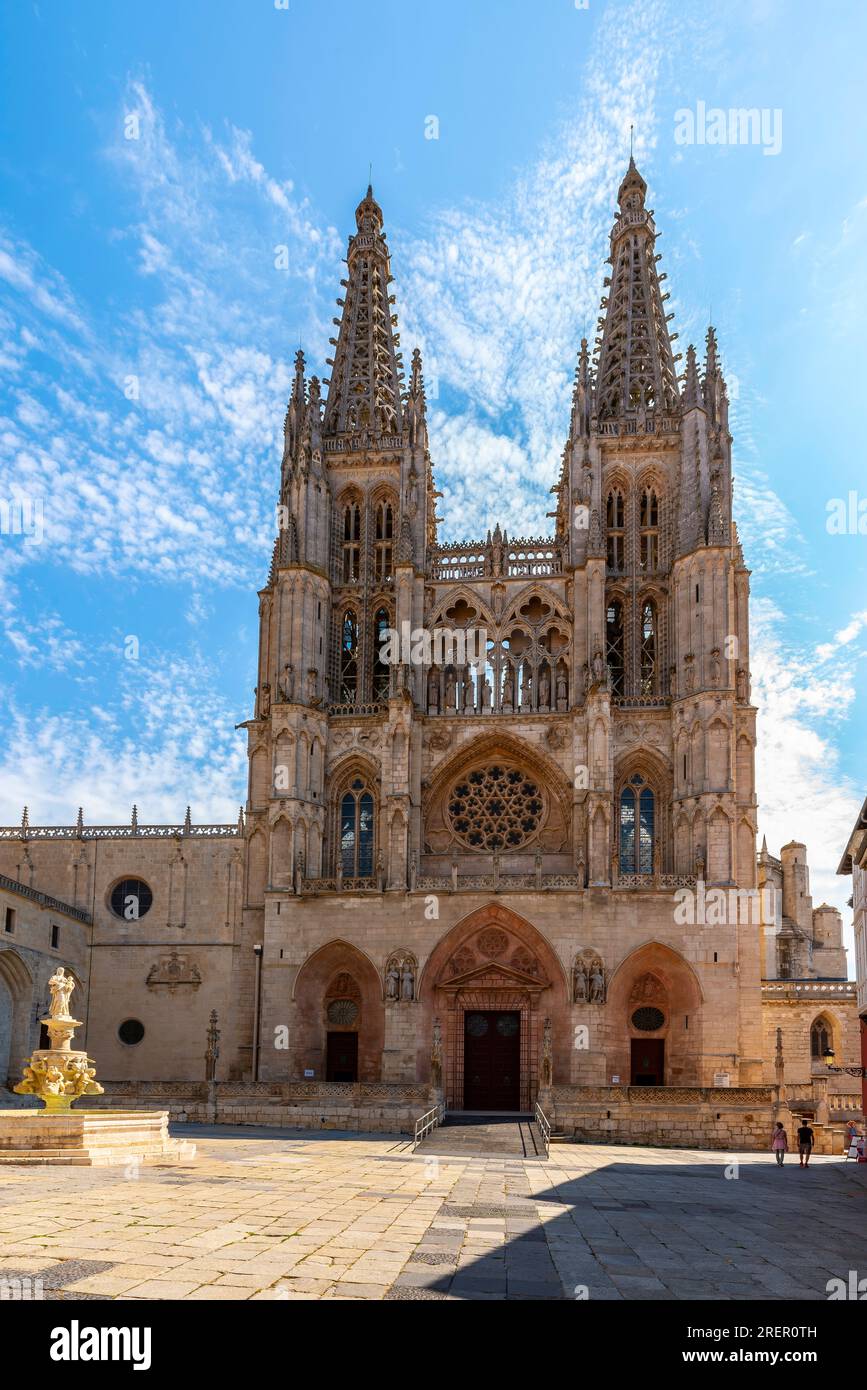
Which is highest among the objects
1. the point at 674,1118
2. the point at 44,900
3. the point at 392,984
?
the point at 44,900

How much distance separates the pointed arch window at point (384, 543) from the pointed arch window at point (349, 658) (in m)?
1.86

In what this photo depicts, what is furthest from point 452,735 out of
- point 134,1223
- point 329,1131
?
point 134,1223

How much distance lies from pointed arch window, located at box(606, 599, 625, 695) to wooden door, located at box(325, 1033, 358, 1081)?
14182 mm

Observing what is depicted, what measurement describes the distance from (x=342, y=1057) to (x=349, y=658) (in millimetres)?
13519

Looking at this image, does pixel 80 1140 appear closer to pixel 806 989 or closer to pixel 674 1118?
pixel 674 1118

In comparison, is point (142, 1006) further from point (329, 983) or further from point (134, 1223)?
point (134, 1223)

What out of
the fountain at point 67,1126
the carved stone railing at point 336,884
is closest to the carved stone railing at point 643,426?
the carved stone railing at point 336,884

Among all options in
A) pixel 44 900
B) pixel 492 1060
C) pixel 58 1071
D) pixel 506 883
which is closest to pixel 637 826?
pixel 506 883

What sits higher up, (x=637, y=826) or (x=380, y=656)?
(x=380, y=656)

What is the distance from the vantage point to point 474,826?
40.7 m

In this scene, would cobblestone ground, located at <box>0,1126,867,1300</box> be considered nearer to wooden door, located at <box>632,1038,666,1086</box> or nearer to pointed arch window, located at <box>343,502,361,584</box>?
wooden door, located at <box>632,1038,666,1086</box>
